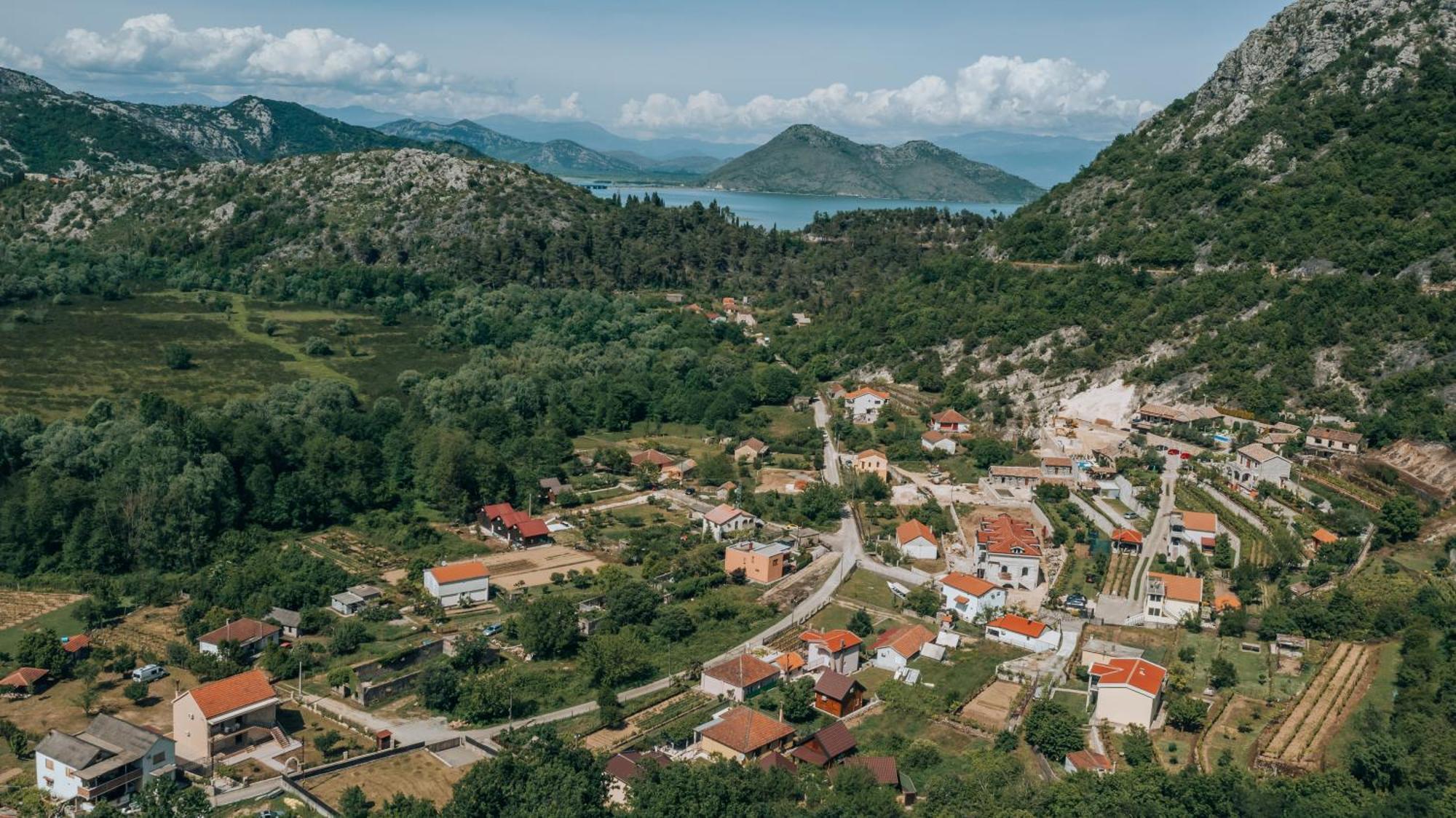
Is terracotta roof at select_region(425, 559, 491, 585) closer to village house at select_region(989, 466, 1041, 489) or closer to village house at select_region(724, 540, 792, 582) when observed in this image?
village house at select_region(724, 540, 792, 582)

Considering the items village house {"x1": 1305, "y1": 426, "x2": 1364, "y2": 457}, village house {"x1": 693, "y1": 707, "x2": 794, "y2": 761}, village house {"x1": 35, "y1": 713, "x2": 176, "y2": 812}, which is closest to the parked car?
village house {"x1": 35, "y1": 713, "x2": 176, "y2": 812}

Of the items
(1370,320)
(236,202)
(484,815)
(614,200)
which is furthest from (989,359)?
(236,202)

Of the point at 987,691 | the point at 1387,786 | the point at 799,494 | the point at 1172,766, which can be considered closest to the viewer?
the point at 1387,786

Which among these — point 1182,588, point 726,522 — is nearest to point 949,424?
point 726,522

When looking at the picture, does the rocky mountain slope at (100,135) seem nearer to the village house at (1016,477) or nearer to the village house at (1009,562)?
the village house at (1016,477)

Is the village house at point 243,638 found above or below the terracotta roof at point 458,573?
below

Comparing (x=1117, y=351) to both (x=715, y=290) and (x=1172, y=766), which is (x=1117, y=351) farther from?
(x=715, y=290)

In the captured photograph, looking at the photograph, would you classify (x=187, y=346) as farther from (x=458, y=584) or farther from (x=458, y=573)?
(x=458, y=584)

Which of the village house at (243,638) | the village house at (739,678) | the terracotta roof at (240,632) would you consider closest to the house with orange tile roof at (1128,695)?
the village house at (739,678)
